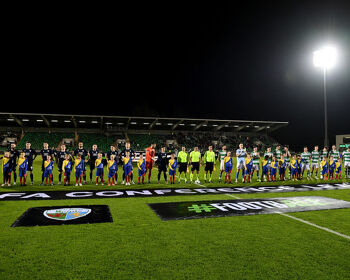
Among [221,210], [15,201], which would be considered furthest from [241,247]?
[15,201]

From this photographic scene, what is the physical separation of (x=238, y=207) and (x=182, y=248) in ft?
10.8

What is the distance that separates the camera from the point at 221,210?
256 inches

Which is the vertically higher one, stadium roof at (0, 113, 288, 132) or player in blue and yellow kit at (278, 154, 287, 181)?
stadium roof at (0, 113, 288, 132)

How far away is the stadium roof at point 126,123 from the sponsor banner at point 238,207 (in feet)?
100

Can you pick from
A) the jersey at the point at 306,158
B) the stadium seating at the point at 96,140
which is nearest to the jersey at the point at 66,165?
the jersey at the point at 306,158

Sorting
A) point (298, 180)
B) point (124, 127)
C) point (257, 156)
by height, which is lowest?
point (298, 180)

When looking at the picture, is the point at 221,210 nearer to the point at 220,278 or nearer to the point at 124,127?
the point at 220,278

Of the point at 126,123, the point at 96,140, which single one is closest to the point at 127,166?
the point at 126,123

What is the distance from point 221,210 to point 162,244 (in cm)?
273

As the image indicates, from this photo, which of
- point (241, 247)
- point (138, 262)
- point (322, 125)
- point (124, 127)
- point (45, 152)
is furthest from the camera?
point (322, 125)

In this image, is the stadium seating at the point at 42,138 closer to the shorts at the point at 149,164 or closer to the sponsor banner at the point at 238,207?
the shorts at the point at 149,164

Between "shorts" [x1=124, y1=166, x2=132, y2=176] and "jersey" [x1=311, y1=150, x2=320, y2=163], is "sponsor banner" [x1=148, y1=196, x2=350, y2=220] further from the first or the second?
"jersey" [x1=311, y1=150, x2=320, y2=163]

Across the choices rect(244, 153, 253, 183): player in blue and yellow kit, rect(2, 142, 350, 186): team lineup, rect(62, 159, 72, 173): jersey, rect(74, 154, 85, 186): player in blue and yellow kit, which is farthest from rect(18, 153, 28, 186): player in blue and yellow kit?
rect(244, 153, 253, 183): player in blue and yellow kit

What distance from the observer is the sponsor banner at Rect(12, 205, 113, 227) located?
17.3 ft
